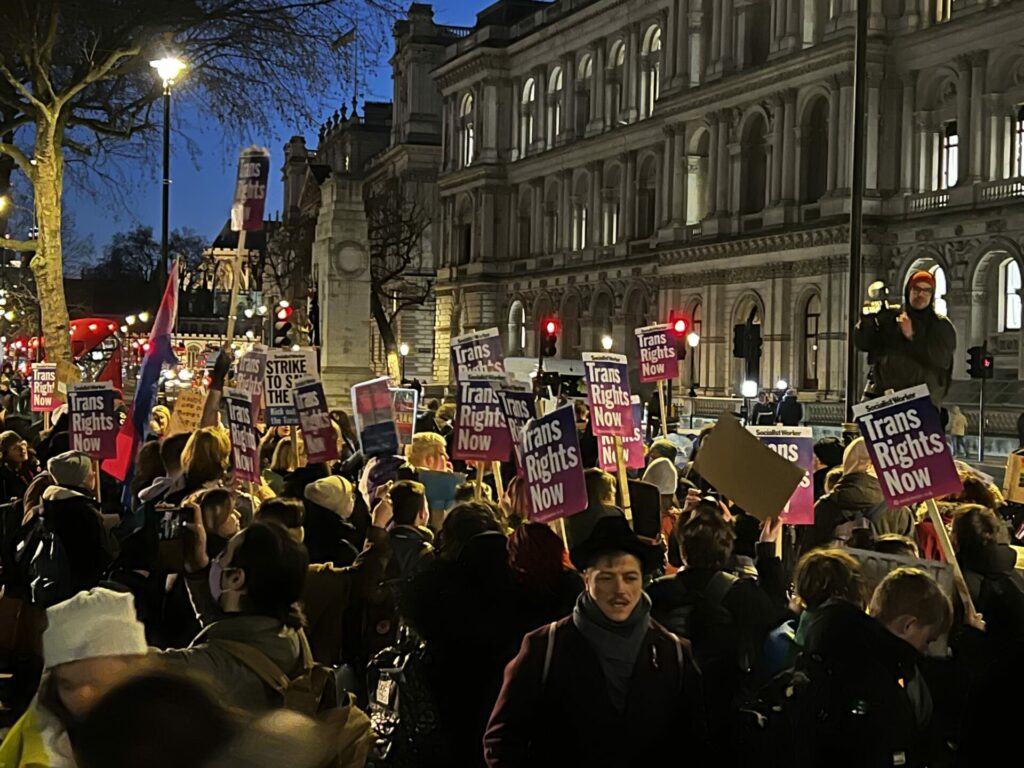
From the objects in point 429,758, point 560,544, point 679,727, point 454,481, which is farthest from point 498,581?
point 454,481

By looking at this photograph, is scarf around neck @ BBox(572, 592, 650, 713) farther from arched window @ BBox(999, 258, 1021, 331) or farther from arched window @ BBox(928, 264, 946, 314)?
arched window @ BBox(928, 264, 946, 314)

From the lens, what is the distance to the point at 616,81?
60219 millimetres

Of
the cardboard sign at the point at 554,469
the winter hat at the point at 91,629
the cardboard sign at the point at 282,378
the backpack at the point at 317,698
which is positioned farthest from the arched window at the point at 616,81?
the winter hat at the point at 91,629

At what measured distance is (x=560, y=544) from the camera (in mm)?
5211

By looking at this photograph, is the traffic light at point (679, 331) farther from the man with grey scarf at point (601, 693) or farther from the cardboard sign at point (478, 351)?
the man with grey scarf at point (601, 693)

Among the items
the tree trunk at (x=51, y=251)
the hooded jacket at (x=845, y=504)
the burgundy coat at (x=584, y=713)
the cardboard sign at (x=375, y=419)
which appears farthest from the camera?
the tree trunk at (x=51, y=251)

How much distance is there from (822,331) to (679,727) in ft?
135

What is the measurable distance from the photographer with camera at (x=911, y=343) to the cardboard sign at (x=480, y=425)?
2762 millimetres

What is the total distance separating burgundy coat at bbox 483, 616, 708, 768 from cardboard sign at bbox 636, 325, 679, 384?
9759 millimetres

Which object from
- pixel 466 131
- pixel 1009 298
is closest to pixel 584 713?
pixel 1009 298

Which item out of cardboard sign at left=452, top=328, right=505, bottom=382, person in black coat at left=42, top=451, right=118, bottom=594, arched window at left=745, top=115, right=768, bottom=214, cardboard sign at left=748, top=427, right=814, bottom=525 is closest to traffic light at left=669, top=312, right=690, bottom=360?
cardboard sign at left=452, top=328, right=505, bottom=382

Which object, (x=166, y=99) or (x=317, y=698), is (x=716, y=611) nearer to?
(x=317, y=698)

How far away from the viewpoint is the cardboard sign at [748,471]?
7.02m

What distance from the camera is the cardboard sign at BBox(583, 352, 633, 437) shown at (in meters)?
10.5
